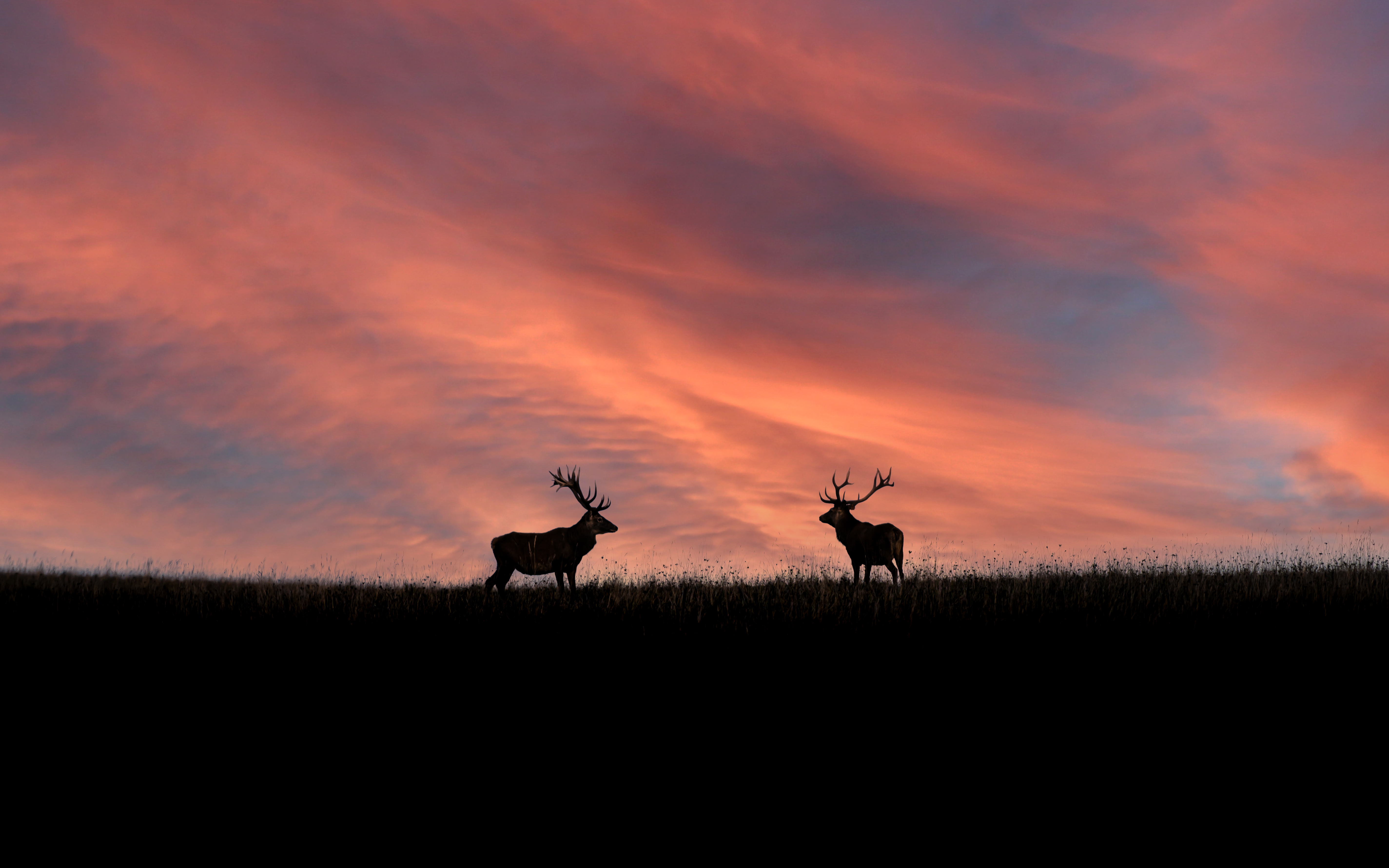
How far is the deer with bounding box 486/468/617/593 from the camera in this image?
59.6 ft

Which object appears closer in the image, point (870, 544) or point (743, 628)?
point (743, 628)

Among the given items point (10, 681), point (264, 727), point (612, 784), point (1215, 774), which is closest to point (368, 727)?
point (264, 727)

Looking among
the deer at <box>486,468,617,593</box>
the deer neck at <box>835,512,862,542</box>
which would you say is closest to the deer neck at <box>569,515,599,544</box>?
the deer at <box>486,468,617,593</box>

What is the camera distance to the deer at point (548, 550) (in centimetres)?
1817

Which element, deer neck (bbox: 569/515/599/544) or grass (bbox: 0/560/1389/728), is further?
deer neck (bbox: 569/515/599/544)

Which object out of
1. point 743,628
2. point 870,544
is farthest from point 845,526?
point 743,628

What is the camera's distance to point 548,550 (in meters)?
18.3

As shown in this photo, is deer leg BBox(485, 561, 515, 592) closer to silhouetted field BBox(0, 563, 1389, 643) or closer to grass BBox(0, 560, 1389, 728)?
silhouetted field BBox(0, 563, 1389, 643)

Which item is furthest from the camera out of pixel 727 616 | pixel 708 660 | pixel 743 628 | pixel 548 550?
pixel 548 550

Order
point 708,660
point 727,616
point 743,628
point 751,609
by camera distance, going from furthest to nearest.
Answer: point 751,609 → point 727,616 → point 743,628 → point 708,660

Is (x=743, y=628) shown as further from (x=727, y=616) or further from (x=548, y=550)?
(x=548, y=550)

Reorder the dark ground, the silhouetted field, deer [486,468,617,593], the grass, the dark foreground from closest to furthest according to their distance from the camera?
the grass, the dark ground, the dark foreground, the silhouetted field, deer [486,468,617,593]

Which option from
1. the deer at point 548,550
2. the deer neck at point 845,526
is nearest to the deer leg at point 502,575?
the deer at point 548,550

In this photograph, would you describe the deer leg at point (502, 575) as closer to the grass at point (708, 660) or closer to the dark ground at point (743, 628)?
the dark ground at point (743, 628)
